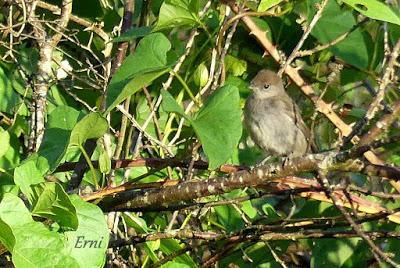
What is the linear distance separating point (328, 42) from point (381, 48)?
35 centimetres

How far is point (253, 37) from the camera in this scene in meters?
3.58

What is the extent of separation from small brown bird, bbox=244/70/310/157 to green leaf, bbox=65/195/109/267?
6.41 feet

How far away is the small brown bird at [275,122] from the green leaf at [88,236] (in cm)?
195

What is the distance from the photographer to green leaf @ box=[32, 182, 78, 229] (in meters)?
2.18

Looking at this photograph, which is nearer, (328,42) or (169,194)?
(169,194)

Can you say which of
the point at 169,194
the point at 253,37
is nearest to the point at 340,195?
the point at 169,194

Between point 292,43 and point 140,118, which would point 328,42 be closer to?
point 292,43

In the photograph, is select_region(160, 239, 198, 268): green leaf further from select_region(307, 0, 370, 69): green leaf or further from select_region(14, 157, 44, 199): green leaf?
select_region(307, 0, 370, 69): green leaf

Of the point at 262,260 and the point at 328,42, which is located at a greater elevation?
the point at 328,42

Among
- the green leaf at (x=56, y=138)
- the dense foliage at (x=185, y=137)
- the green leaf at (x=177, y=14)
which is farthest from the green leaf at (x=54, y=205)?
the green leaf at (x=177, y=14)

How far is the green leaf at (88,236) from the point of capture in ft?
7.50

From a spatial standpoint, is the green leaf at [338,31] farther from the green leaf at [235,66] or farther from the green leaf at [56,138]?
the green leaf at [56,138]

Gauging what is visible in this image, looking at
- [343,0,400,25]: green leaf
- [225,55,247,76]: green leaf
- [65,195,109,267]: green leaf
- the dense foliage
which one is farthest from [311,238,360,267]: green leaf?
[65,195,109,267]: green leaf

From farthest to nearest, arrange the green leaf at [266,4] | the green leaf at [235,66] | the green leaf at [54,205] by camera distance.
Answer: the green leaf at [235,66] < the green leaf at [266,4] < the green leaf at [54,205]
